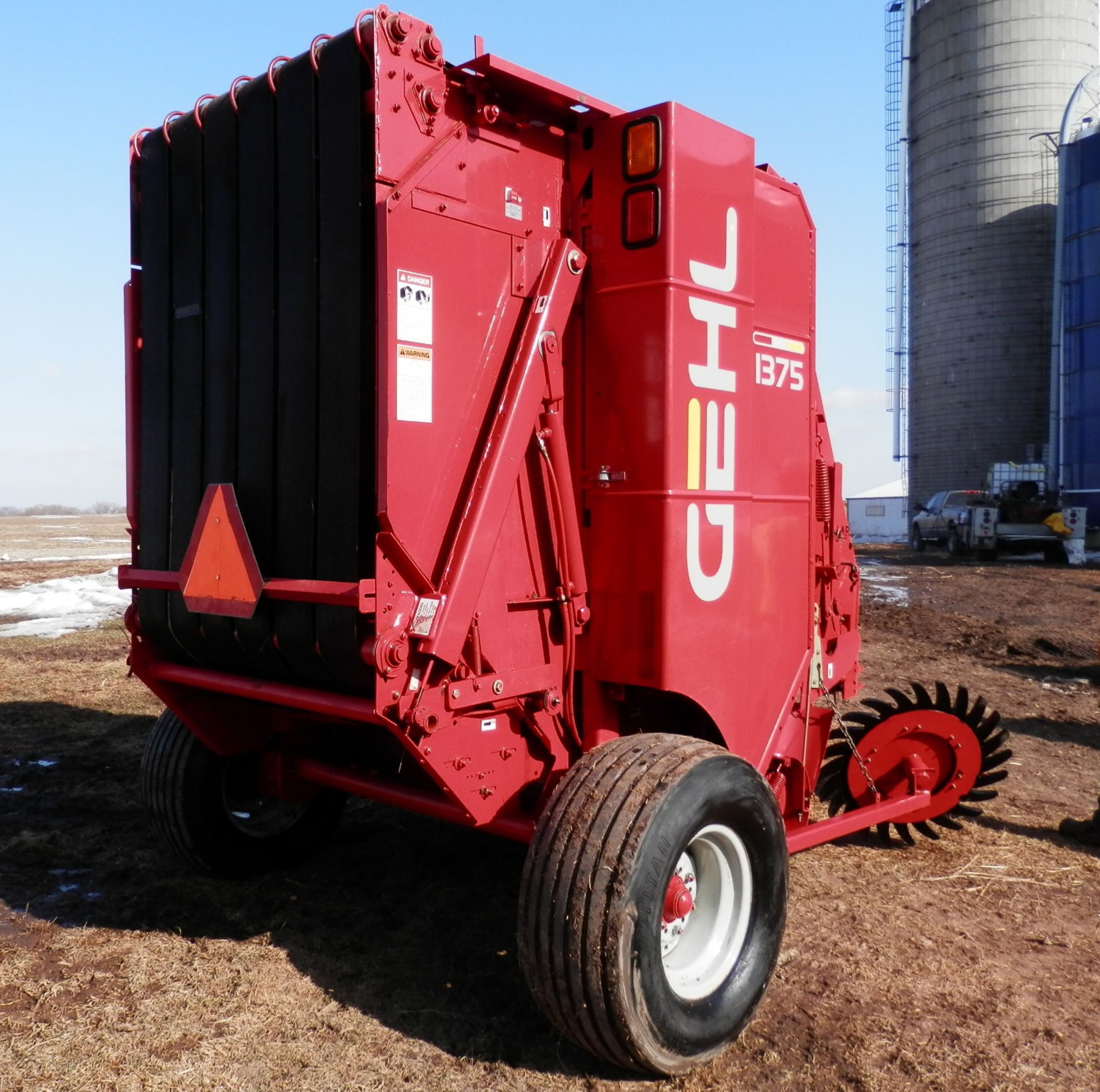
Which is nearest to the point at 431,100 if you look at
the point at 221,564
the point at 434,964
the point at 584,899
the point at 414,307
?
the point at 414,307

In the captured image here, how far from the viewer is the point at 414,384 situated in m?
3.38

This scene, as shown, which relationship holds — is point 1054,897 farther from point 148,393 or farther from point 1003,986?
point 148,393

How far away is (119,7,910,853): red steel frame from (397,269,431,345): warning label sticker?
33 millimetres

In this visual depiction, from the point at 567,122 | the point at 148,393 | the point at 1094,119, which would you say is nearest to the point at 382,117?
the point at 567,122

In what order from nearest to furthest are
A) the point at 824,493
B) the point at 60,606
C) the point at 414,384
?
the point at 414,384, the point at 824,493, the point at 60,606

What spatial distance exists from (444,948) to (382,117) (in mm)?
3111

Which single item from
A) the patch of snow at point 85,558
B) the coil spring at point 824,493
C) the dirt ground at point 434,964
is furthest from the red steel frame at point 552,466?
the patch of snow at point 85,558

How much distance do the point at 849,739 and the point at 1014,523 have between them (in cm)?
2251

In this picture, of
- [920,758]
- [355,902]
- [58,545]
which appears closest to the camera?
[355,902]

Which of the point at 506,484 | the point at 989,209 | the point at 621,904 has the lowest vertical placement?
the point at 621,904

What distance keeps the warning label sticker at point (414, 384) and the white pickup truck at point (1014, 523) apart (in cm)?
2388

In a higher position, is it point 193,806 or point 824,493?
point 824,493

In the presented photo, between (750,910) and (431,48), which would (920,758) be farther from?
(431,48)

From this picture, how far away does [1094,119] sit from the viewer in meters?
31.3
